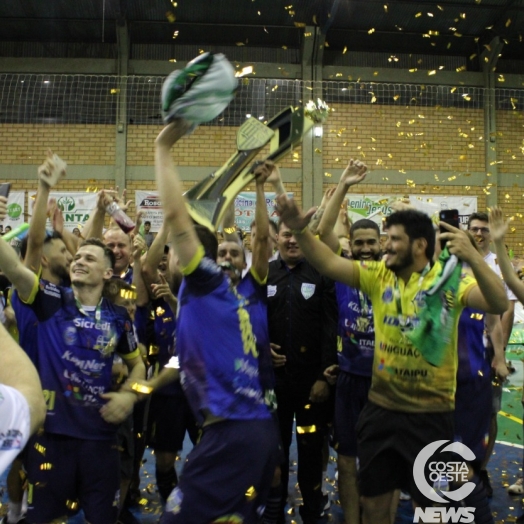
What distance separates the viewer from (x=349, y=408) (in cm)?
404

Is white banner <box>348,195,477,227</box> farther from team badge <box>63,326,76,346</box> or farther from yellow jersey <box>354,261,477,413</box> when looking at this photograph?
team badge <box>63,326,76,346</box>

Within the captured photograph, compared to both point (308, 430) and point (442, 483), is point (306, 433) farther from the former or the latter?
point (442, 483)

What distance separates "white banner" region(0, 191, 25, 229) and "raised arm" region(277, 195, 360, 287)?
1142 centimetres

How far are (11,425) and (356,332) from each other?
Result: 310cm

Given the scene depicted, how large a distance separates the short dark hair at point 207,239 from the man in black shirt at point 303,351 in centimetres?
171

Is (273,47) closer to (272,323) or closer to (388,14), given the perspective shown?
(388,14)

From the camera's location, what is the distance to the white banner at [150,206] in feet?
43.8

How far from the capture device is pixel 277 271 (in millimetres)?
4531

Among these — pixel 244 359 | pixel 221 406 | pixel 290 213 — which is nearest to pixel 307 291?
pixel 290 213

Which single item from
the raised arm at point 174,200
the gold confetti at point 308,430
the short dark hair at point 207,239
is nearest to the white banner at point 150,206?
the gold confetti at point 308,430

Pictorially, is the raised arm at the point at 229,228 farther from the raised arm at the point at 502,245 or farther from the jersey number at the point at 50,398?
the raised arm at the point at 502,245

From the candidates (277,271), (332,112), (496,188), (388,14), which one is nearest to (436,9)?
(388,14)

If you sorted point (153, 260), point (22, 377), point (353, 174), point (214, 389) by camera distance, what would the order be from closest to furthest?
point (22, 377) < point (214, 389) < point (353, 174) < point (153, 260)

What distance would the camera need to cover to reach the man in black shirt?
426 centimetres
